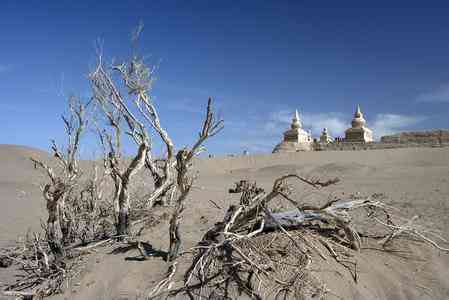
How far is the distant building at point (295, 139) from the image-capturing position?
29133 mm

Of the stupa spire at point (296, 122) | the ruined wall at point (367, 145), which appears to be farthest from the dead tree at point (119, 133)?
the stupa spire at point (296, 122)

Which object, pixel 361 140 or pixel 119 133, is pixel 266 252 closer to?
pixel 119 133

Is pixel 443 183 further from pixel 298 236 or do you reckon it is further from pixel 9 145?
pixel 9 145

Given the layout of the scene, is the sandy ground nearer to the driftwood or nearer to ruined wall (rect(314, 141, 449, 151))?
the driftwood

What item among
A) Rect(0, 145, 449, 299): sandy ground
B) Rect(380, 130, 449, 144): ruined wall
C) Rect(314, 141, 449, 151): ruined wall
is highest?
Rect(380, 130, 449, 144): ruined wall

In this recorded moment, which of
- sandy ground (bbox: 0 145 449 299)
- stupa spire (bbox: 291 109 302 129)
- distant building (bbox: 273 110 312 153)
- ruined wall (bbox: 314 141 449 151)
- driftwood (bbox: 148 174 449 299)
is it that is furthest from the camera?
stupa spire (bbox: 291 109 302 129)

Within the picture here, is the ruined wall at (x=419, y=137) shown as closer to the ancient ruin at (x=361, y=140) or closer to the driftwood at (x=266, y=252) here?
the ancient ruin at (x=361, y=140)

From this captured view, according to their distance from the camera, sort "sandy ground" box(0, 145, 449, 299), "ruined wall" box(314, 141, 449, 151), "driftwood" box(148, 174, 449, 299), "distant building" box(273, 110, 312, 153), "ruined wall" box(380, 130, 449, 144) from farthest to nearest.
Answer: "distant building" box(273, 110, 312, 153) < "ruined wall" box(314, 141, 449, 151) < "ruined wall" box(380, 130, 449, 144) < "sandy ground" box(0, 145, 449, 299) < "driftwood" box(148, 174, 449, 299)

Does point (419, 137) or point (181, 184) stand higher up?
point (419, 137)

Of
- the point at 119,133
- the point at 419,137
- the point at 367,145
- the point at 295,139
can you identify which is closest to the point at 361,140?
the point at 367,145

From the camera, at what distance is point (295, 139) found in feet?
108

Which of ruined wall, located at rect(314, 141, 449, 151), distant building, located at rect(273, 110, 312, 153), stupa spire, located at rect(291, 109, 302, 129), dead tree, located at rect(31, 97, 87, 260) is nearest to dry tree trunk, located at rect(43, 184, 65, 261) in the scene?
dead tree, located at rect(31, 97, 87, 260)

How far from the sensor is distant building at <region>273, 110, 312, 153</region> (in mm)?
29133

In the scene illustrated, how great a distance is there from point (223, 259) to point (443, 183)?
8.24m
